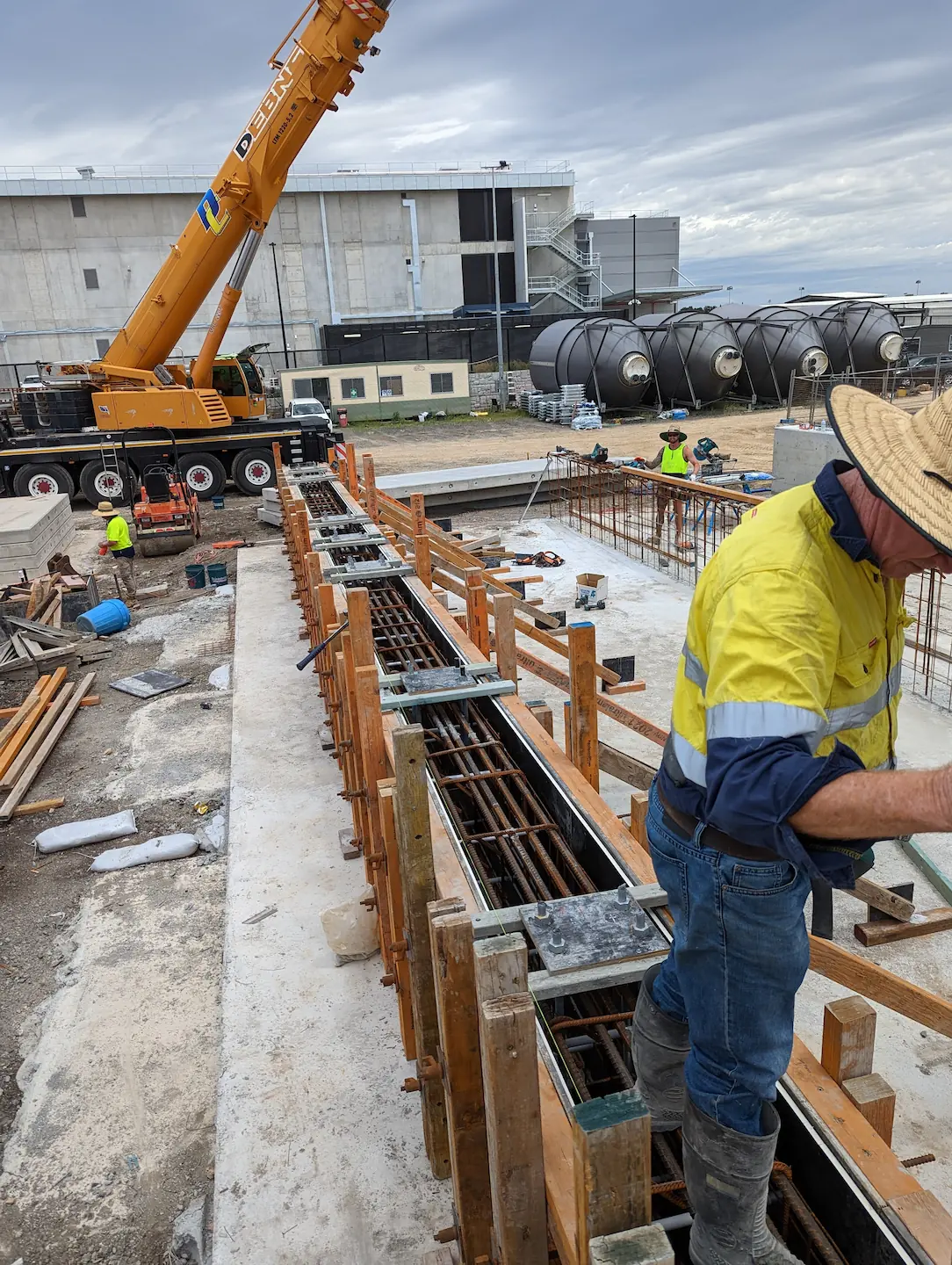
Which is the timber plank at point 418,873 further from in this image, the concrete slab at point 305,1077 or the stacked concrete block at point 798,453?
the stacked concrete block at point 798,453

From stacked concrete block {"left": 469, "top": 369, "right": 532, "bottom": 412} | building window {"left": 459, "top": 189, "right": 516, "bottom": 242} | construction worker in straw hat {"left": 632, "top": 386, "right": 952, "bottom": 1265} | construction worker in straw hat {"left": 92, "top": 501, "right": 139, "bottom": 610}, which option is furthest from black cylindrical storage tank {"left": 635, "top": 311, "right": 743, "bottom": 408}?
construction worker in straw hat {"left": 632, "top": 386, "right": 952, "bottom": 1265}

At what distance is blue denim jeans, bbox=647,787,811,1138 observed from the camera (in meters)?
1.87

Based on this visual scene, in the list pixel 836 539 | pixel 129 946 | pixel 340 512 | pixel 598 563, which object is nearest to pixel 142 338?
pixel 340 512

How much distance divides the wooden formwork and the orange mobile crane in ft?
44.7

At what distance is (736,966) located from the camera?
1.92m

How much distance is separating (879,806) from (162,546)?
47.9 ft

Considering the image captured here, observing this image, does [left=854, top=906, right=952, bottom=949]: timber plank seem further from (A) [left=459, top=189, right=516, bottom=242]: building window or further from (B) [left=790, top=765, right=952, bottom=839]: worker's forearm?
(A) [left=459, top=189, right=516, bottom=242]: building window

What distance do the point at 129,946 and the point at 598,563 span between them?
8399mm

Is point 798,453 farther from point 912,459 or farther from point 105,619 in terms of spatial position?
point 912,459

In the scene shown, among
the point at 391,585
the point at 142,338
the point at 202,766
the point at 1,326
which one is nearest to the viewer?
the point at 202,766

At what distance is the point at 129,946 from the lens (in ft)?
16.1

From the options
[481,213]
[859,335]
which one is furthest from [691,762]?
[481,213]

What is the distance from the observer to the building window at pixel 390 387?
3297 cm

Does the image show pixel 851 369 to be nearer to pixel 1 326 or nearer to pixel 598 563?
pixel 598 563
